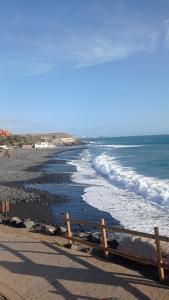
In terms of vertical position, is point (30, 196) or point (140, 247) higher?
point (140, 247)

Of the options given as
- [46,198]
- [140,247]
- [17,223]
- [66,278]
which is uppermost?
[140,247]

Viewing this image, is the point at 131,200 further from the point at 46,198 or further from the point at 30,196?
the point at 30,196

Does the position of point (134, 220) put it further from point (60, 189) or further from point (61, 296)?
point (60, 189)

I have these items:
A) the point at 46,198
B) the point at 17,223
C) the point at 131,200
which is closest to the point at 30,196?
the point at 46,198

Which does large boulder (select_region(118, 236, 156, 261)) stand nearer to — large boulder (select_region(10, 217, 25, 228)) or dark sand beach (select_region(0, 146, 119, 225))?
large boulder (select_region(10, 217, 25, 228))

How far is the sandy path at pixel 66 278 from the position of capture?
9.28 meters

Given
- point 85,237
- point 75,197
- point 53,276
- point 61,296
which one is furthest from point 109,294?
point 75,197

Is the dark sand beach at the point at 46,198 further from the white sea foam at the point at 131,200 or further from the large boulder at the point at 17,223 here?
the large boulder at the point at 17,223

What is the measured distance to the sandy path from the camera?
30.5 feet

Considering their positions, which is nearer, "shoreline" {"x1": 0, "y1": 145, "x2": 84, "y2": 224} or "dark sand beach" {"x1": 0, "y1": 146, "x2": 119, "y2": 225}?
"dark sand beach" {"x1": 0, "y1": 146, "x2": 119, "y2": 225}

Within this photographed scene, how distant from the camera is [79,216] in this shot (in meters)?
22.4

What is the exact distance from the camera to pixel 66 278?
10.2 meters

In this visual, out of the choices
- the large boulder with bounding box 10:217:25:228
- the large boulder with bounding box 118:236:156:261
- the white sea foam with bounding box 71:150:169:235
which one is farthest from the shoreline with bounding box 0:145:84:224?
the large boulder with bounding box 118:236:156:261

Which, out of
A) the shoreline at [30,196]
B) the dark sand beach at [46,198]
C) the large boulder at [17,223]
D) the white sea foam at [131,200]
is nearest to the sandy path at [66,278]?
the large boulder at [17,223]
